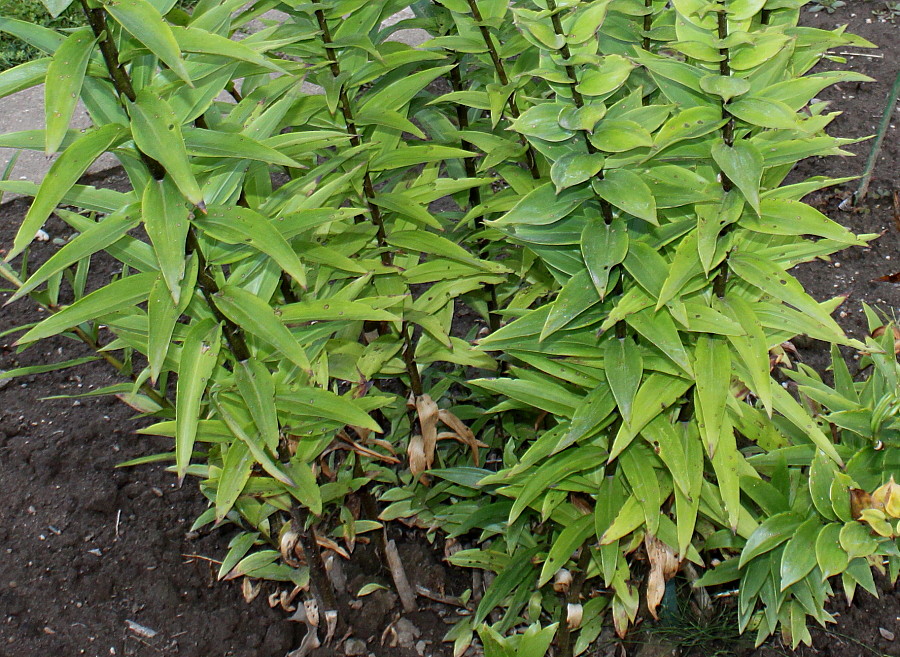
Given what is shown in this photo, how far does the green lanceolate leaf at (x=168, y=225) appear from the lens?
4.09 ft

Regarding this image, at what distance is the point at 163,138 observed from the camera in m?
1.20

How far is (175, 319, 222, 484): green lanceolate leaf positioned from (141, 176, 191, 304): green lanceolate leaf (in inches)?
9.4

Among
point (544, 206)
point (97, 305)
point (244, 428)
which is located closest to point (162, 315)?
point (97, 305)

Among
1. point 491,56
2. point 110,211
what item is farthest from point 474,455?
point 110,211

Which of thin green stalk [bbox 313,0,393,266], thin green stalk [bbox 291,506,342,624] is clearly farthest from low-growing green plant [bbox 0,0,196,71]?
thin green stalk [bbox 291,506,342,624]

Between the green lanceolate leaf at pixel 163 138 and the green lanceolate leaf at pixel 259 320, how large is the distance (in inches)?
11.8

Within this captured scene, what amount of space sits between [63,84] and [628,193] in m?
0.85

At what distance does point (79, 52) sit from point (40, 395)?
80.3 inches

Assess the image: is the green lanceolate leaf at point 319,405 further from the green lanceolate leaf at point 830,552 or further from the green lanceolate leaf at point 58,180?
the green lanceolate leaf at point 830,552

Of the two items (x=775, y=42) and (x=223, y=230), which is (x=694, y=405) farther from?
(x=223, y=230)

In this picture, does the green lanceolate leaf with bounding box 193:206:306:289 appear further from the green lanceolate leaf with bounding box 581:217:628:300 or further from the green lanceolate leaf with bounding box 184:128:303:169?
the green lanceolate leaf with bounding box 581:217:628:300

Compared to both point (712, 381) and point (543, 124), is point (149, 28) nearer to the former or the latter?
point (543, 124)

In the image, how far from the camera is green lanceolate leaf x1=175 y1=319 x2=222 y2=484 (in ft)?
4.70

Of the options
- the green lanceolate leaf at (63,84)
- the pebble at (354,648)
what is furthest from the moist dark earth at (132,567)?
the green lanceolate leaf at (63,84)
